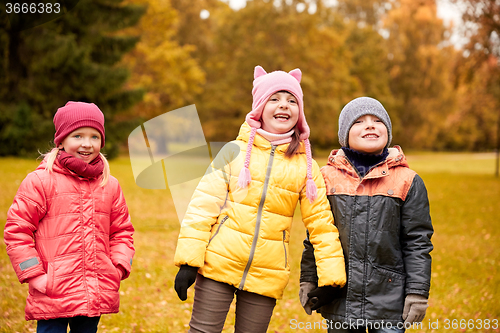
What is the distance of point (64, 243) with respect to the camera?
2.23 meters

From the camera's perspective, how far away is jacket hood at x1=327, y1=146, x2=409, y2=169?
7.81 ft

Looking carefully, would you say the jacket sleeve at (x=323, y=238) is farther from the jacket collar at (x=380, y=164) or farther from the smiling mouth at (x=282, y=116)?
the smiling mouth at (x=282, y=116)

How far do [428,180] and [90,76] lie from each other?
15948mm

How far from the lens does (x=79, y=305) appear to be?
87.1 inches

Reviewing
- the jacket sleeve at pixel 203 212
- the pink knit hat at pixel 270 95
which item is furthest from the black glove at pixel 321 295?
the jacket sleeve at pixel 203 212

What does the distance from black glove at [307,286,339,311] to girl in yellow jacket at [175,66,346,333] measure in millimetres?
69

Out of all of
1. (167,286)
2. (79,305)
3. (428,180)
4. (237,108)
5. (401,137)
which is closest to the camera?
(79,305)

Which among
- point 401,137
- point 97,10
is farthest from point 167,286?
point 401,137

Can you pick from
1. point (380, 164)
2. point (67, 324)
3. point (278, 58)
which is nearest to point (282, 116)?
point (380, 164)

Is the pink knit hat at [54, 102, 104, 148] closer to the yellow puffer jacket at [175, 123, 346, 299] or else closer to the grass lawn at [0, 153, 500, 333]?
the yellow puffer jacket at [175, 123, 346, 299]

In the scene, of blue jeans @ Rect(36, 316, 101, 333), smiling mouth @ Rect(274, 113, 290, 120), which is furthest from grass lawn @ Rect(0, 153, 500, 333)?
smiling mouth @ Rect(274, 113, 290, 120)

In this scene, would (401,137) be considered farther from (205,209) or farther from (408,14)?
(205,209)

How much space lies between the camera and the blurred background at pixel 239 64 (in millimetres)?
18047

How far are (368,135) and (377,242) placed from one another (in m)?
0.58
